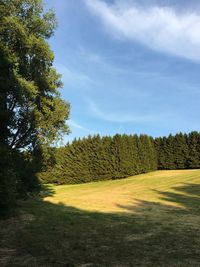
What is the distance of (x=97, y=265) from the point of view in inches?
369

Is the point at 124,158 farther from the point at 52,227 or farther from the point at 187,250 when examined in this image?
the point at 187,250

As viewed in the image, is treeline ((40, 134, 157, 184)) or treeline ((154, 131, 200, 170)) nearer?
treeline ((40, 134, 157, 184))

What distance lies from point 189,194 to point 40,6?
16.2 meters

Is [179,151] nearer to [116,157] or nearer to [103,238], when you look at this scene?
[116,157]

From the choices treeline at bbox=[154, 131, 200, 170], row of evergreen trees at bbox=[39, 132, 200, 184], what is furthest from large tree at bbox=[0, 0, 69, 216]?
treeline at bbox=[154, 131, 200, 170]

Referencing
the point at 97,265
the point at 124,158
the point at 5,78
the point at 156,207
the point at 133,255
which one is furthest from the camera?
the point at 124,158

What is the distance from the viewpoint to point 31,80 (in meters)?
24.6

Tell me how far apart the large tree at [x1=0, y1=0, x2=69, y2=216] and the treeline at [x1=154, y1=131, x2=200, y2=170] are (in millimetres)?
30872

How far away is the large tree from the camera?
866 inches

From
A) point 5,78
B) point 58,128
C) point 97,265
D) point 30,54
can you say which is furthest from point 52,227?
point 30,54

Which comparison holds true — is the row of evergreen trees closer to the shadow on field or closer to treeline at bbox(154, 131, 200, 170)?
treeline at bbox(154, 131, 200, 170)

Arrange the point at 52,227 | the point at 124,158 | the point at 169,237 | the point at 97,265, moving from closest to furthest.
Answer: the point at 97,265 < the point at 169,237 < the point at 52,227 < the point at 124,158

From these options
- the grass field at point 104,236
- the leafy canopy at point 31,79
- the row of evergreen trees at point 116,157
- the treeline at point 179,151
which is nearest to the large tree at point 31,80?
the leafy canopy at point 31,79

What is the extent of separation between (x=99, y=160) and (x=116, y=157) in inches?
89.9
